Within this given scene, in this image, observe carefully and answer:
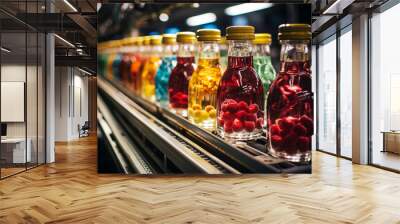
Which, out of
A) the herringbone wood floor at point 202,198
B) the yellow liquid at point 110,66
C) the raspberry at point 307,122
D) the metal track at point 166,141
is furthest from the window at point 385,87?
the raspberry at point 307,122

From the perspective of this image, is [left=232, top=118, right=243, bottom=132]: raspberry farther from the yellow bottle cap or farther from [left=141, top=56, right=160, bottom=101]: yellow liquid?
the yellow bottle cap

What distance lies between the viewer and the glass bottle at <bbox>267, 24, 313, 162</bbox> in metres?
2.08

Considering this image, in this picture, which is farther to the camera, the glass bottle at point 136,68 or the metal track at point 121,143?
the metal track at point 121,143

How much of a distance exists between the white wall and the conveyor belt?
34.1ft

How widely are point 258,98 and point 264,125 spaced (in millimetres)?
169

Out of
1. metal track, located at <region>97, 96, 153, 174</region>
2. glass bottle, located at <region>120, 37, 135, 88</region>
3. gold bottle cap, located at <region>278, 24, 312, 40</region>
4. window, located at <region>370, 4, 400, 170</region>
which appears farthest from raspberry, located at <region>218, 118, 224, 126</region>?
window, located at <region>370, 4, 400, 170</region>

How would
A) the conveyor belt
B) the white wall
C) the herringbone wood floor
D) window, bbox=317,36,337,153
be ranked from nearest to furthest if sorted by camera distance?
the conveyor belt
the herringbone wood floor
window, bbox=317,36,337,153
the white wall

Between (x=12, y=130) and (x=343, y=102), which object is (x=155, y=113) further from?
(x=343, y=102)

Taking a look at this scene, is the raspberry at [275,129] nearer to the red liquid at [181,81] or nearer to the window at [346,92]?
the red liquid at [181,81]

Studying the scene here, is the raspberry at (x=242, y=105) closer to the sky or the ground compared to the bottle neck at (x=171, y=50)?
closer to the ground

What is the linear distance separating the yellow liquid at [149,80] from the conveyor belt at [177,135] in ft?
0.29

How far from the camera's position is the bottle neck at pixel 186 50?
2.87m

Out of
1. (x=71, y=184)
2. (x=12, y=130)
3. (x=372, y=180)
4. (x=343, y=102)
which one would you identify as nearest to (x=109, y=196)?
(x=71, y=184)

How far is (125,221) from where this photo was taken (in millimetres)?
3971
